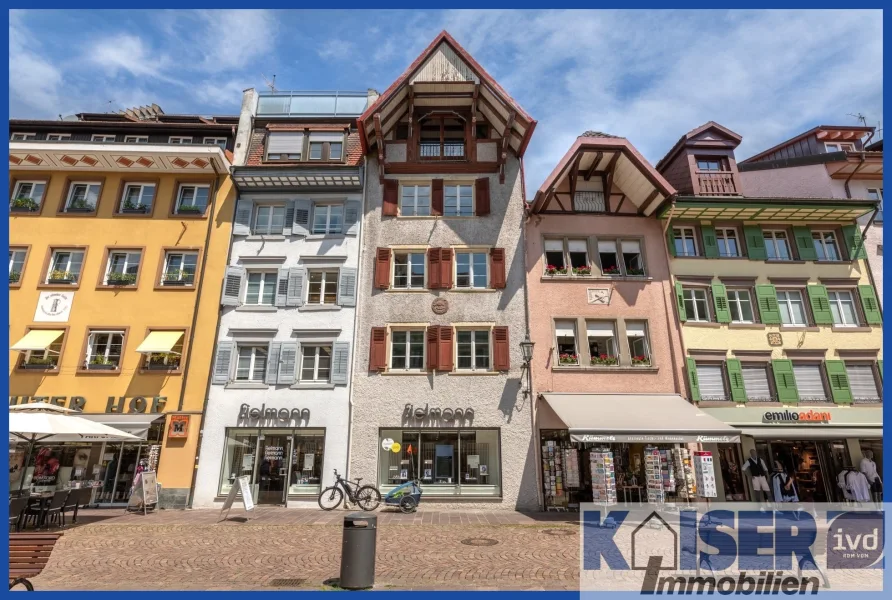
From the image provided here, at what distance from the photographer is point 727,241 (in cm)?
1967

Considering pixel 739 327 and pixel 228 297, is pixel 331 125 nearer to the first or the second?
pixel 228 297

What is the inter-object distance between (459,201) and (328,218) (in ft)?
16.9

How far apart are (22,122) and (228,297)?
1238cm

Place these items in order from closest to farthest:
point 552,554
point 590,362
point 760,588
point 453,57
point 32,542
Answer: point 32,542, point 760,588, point 552,554, point 590,362, point 453,57

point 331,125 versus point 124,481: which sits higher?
point 331,125

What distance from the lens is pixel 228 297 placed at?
59.2 feet

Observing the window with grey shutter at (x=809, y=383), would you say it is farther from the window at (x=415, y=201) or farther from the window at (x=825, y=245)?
the window at (x=415, y=201)

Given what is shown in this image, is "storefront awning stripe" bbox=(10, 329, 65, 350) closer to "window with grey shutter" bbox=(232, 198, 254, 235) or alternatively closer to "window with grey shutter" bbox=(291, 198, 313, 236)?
"window with grey shutter" bbox=(232, 198, 254, 235)

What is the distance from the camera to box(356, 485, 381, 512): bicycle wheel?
50.6 feet

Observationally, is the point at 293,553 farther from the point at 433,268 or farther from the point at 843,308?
the point at 843,308

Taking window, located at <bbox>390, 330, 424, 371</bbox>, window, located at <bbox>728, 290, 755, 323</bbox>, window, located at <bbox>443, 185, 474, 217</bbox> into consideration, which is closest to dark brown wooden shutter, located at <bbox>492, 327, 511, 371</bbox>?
window, located at <bbox>390, 330, 424, 371</bbox>

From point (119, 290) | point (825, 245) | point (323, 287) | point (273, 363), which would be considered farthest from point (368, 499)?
point (825, 245)

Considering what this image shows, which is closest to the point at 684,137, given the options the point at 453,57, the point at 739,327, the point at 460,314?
the point at 739,327

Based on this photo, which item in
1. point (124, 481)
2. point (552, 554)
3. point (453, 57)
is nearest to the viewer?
point (552, 554)
